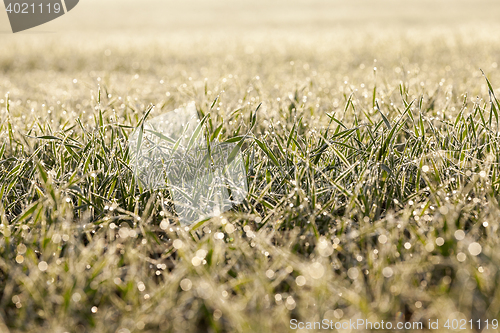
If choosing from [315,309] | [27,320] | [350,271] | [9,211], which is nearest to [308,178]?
[350,271]

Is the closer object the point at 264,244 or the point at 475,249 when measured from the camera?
the point at 475,249

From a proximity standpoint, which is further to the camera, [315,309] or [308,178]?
[308,178]

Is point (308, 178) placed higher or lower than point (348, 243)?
higher

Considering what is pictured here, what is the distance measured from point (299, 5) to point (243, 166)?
23.8 m

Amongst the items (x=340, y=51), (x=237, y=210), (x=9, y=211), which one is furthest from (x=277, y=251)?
(x=340, y=51)

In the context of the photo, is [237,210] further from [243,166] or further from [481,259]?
[481,259]

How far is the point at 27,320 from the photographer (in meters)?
0.93

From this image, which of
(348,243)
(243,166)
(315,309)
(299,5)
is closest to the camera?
(315,309)

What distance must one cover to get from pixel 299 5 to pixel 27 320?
24.5 metres

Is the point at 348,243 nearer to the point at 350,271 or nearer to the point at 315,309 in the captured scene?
the point at 350,271

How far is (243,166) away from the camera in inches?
58.7

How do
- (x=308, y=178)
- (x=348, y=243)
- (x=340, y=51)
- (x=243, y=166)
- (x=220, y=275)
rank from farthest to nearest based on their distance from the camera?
(x=340, y=51) < (x=243, y=166) < (x=308, y=178) < (x=348, y=243) < (x=220, y=275)

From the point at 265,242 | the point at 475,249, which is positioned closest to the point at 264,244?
the point at 265,242

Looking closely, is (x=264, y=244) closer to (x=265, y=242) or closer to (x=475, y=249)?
(x=265, y=242)
